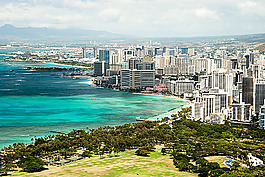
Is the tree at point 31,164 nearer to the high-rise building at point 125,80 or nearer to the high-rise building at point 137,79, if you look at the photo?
the high-rise building at point 137,79

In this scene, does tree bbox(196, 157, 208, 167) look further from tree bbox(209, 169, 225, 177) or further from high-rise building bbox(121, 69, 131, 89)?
high-rise building bbox(121, 69, 131, 89)

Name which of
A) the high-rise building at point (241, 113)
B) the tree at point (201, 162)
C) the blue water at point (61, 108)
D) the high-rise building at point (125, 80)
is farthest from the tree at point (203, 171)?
the high-rise building at point (125, 80)

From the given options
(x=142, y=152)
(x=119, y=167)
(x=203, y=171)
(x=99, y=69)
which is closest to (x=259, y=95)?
(x=142, y=152)

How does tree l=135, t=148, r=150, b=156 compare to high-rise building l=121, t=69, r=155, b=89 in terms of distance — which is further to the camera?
high-rise building l=121, t=69, r=155, b=89

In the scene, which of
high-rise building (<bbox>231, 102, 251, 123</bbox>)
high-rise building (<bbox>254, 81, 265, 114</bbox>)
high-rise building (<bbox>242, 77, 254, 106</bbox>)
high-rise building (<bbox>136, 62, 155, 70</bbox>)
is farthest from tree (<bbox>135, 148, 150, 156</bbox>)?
high-rise building (<bbox>136, 62, 155, 70</bbox>)

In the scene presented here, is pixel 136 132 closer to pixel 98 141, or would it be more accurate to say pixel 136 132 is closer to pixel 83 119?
pixel 98 141

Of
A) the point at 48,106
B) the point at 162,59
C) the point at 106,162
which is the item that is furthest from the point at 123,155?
the point at 162,59
